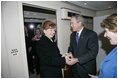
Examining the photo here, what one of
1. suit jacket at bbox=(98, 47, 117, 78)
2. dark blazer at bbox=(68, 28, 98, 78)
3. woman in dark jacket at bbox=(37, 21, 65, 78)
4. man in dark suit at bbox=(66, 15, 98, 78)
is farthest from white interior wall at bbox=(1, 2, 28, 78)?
suit jacket at bbox=(98, 47, 117, 78)

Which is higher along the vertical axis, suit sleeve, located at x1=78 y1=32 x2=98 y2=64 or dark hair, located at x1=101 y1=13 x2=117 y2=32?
dark hair, located at x1=101 y1=13 x2=117 y2=32

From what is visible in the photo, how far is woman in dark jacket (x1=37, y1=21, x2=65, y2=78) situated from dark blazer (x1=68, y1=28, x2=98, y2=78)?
0.48 meters

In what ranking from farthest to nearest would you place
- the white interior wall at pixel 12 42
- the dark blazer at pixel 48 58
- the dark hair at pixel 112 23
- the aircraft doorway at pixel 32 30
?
1. the aircraft doorway at pixel 32 30
2. the white interior wall at pixel 12 42
3. the dark blazer at pixel 48 58
4. the dark hair at pixel 112 23

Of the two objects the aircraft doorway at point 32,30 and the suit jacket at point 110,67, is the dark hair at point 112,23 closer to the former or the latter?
the suit jacket at point 110,67

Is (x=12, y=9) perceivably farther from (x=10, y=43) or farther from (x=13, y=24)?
(x=10, y=43)

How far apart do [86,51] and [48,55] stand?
0.74 meters

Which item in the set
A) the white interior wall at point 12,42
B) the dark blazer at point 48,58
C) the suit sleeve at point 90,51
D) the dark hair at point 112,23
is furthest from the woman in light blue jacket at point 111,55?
the white interior wall at point 12,42

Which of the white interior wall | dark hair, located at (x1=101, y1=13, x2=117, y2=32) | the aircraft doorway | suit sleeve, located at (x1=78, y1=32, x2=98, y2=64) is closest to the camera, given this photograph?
dark hair, located at (x1=101, y1=13, x2=117, y2=32)

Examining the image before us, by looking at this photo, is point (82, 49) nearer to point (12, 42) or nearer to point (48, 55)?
point (48, 55)

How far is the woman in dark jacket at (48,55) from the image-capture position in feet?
5.74

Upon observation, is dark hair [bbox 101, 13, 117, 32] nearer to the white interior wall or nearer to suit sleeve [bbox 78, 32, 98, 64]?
suit sleeve [bbox 78, 32, 98, 64]

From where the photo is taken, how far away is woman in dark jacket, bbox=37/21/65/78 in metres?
1.75

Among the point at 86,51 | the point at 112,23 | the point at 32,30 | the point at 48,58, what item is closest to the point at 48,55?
the point at 48,58

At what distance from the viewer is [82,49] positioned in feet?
7.22
